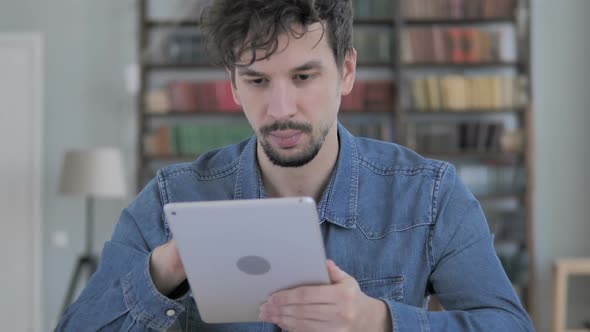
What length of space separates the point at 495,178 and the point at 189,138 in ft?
6.73

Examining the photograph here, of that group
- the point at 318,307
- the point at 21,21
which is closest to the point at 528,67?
the point at 21,21

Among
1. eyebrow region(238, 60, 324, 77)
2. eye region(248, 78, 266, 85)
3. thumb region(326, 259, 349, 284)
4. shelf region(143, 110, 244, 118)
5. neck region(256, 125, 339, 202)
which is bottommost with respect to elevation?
thumb region(326, 259, 349, 284)

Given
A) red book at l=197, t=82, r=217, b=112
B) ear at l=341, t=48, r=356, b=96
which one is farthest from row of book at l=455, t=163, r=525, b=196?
ear at l=341, t=48, r=356, b=96

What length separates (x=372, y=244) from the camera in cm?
136

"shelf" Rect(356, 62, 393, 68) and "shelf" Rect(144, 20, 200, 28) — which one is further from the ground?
"shelf" Rect(144, 20, 200, 28)

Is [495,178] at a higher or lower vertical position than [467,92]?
lower

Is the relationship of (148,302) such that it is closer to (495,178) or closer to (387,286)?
(387,286)

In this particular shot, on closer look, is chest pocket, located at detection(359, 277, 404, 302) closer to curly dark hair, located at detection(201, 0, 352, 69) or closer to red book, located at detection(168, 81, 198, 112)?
curly dark hair, located at detection(201, 0, 352, 69)

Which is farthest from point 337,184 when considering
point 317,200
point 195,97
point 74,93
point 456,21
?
point 74,93

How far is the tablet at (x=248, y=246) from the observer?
3.29 ft

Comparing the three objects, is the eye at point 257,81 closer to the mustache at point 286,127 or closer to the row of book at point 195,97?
the mustache at point 286,127

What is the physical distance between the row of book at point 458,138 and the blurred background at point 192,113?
0.01 meters

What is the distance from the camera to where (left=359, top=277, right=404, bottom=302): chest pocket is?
1.35 meters

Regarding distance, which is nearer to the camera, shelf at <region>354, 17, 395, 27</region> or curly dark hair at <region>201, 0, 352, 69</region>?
curly dark hair at <region>201, 0, 352, 69</region>
